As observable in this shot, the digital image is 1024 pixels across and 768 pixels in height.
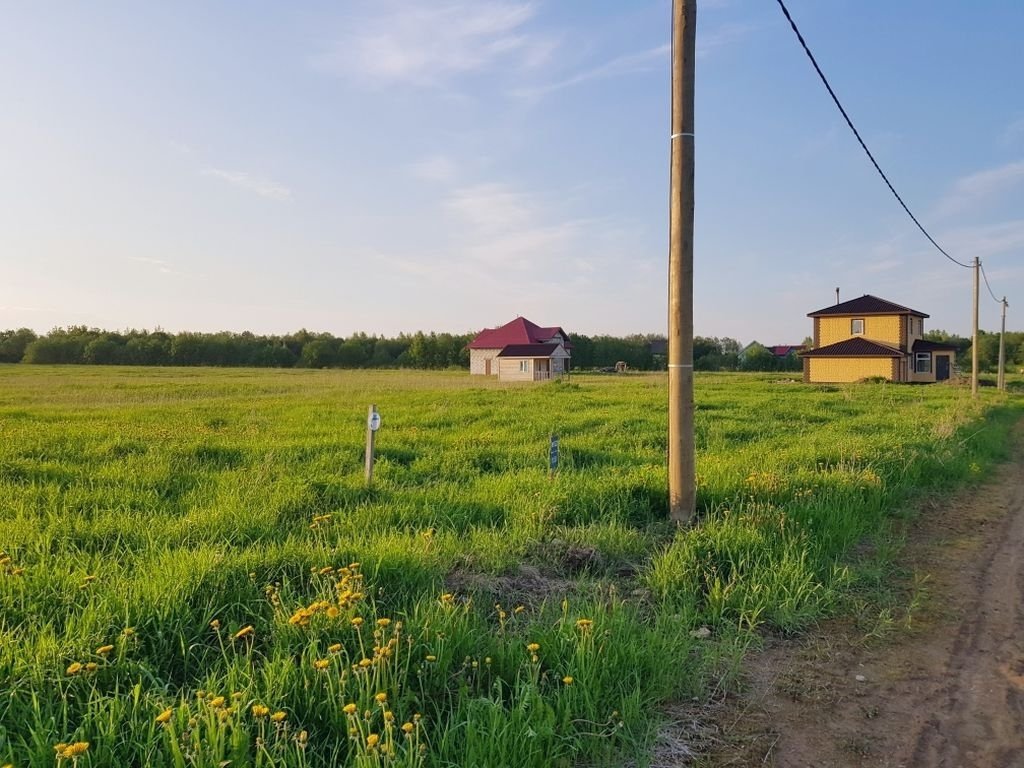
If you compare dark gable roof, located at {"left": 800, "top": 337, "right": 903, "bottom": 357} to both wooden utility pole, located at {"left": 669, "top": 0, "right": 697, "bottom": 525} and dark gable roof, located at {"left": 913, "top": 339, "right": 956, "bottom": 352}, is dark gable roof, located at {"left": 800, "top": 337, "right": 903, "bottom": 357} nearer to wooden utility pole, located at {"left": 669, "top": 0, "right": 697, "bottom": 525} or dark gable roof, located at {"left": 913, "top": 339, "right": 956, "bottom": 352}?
dark gable roof, located at {"left": 913, "top": 339, "right": 956, "bottom": 352}

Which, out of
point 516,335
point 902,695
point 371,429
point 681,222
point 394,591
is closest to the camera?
point 902,695

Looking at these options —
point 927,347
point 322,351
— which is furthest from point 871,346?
point 322,351

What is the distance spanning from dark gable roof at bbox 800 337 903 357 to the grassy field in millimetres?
30689

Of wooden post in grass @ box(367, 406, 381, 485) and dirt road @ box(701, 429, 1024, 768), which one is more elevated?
wooden post in grass @ box(367, 406, 381, 485)

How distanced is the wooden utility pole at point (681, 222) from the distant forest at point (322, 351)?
7085 centimetres

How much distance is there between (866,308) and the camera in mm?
39125

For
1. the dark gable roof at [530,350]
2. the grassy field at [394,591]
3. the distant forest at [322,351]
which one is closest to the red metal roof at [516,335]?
the dark gable roof at [530,350]

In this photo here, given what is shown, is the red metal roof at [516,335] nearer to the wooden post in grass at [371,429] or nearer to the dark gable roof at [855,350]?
the dark gable roof at [855,350]

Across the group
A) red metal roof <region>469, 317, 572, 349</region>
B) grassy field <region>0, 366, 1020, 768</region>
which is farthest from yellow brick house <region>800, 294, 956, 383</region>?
grassy field <region>0, 366, 1020, 768</region>

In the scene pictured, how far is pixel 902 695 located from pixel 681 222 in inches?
149

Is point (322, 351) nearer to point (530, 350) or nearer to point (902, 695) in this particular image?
point (530, 350)

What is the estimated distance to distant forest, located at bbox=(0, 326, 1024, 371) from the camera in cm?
7306

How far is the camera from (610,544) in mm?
5133

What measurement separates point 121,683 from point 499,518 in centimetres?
347
